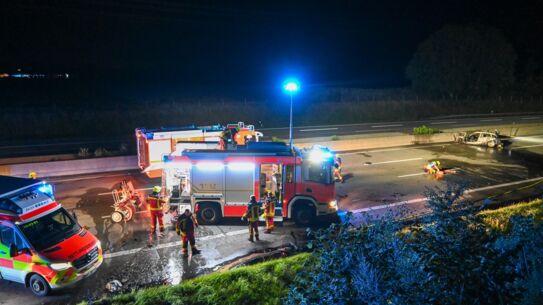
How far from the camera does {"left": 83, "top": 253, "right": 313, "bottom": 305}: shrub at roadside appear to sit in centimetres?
740

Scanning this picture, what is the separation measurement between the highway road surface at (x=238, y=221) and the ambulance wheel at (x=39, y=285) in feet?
0.46

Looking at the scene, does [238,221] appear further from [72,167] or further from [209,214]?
[72,167]

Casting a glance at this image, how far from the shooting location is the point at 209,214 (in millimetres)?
12125

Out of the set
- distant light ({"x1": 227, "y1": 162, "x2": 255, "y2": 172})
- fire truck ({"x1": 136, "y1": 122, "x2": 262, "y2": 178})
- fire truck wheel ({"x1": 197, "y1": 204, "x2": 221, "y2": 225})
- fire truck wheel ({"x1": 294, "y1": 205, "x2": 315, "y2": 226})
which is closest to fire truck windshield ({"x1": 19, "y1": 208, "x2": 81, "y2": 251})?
fire truck wheel ({"x1": 197, "y1": 204, "x2": 221, "y2": 225})

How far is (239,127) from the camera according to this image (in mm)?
18109

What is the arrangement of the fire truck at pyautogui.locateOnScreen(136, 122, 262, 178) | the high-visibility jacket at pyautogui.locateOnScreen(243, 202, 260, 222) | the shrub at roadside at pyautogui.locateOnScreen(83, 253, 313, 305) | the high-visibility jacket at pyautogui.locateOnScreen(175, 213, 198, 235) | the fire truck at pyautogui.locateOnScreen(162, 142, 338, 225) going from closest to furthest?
the shrub at roadside at pyautogui.locateOnScreen(83, 253, 313, 305) < the high-visibility jacket at pyautogui.locateOnScreen(175, 213, 198, 235) < the high-visibility jacket at pyautogui.locateOnScreen(243, 202, 260, 222) < the fire truck at pyautogui.locateOnScreen(162, 142, 338, 225) < the fire truck at pyautogui.locateOnScreen(136, 122, 262, 178)

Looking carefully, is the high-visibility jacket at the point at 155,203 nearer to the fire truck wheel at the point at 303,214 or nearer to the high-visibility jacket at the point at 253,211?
the high-visibility jacket at the point at 253,211

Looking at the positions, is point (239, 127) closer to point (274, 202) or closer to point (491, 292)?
point (274, 202)

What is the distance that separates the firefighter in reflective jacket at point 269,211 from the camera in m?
11.4

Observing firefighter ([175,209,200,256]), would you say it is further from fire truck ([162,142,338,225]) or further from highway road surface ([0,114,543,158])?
highway road surface ([0,114,543,158])

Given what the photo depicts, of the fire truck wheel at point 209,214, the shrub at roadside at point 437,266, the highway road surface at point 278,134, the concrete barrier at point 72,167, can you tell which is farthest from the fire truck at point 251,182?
the highway road surface at point 278,134

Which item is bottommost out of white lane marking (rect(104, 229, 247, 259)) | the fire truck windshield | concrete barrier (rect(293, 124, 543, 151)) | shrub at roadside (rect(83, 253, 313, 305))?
white lane marking (rect(104, 229, 247, 259))

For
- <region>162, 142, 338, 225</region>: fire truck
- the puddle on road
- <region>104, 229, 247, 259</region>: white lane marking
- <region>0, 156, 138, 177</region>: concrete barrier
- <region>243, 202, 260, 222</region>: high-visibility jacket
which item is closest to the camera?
<region>104, 229, 247, 259</region>: white lane marking

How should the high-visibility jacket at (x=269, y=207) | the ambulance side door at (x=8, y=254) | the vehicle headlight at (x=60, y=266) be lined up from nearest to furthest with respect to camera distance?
1. the vehicle headlight at (x=60, y=266)
2. the ambulance side door at (x=8, y=254)
3. the high-visibility jacket at (x=269, y=207)
